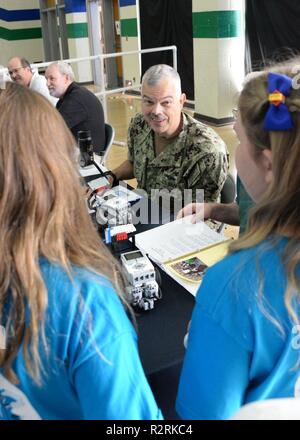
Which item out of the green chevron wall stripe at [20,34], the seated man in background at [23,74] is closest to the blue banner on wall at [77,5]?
the green chevron wall stripe at [20,34]

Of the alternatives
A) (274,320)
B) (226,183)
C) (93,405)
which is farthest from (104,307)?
(226,183)

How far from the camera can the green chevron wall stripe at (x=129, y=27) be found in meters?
8.80

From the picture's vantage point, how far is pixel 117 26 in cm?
1044

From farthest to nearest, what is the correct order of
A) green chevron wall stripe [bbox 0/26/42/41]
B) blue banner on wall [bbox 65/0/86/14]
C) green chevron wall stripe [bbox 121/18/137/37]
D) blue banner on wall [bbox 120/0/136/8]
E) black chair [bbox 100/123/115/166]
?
green chevron wall stripe [bbox 0/26/42/41] → blue banner on wall [bbox 65/0/86/14] → green chevron wall stripe [bbox 121/18/137/37] → blue banner on wall [bbox 120/0/136/8] → black chair [bbox 100/123/115/166]

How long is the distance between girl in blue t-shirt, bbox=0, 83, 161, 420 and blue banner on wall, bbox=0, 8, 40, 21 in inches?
533

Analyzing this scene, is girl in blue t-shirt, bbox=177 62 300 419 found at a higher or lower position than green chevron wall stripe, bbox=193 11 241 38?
lower

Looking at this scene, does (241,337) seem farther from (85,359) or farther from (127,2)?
(127,2)

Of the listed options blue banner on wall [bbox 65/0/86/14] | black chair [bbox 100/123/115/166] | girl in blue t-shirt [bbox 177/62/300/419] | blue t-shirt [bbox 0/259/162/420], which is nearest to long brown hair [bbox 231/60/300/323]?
girl in blue t-shirt [bbox 177/62/300/419]

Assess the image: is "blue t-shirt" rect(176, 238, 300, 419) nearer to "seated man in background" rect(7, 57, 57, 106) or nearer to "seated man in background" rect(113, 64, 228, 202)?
"seated man in background" rect(113, 64, 228, 202)

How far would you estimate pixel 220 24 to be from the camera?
19.7 ft

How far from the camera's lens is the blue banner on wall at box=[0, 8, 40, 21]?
41.5 ft

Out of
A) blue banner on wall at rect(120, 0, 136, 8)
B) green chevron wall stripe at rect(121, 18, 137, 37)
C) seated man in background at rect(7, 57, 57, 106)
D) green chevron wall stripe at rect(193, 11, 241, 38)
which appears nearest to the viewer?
seated man in background at rect(7, 57, 57, 106)
